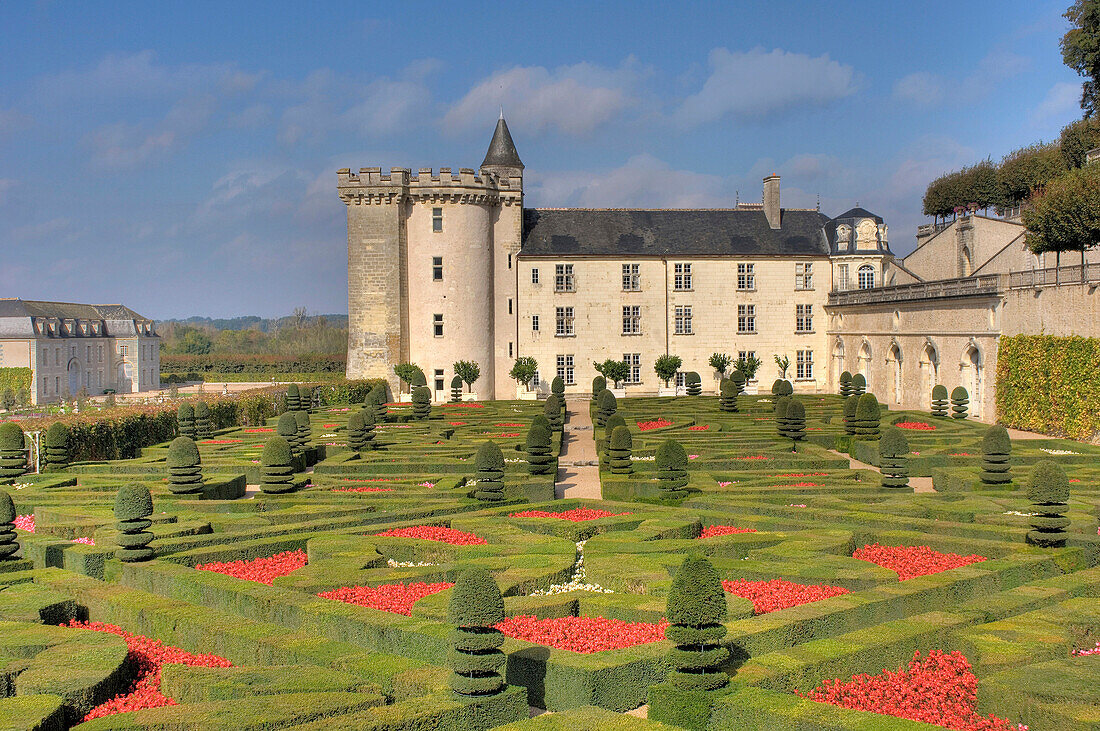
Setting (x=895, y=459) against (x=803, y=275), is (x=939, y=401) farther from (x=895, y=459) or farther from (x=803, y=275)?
(x=803, y=275)

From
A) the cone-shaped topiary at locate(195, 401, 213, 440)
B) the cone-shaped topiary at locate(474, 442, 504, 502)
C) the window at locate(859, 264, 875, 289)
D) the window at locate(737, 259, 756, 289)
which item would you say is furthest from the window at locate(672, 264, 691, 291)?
the cone-shaped topiary at locate(474, 442, 504, 502)

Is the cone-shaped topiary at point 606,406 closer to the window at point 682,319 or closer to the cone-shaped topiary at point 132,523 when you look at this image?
the cone-shaped topiary at point 132,523

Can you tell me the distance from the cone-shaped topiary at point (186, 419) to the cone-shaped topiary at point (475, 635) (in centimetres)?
2441

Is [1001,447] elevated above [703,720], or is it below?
above

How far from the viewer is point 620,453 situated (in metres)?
21.9

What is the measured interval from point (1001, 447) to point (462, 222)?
114 ft

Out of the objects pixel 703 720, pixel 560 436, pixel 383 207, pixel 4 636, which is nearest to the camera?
pixel 703 720

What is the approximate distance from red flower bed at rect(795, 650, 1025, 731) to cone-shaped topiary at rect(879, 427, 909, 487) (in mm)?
9811

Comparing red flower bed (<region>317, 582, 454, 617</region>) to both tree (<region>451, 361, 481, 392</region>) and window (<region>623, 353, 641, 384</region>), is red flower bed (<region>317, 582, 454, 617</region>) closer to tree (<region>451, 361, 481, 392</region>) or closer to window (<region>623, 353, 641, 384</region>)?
tree (<region>451, 361, 481, 392</region>)

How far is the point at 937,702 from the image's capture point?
944 cm

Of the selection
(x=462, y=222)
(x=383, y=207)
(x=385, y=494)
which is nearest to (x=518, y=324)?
(x=462, y=222)

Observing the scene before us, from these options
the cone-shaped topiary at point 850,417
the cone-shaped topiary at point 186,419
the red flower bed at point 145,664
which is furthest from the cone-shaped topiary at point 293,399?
the red flower bed at point 145,664

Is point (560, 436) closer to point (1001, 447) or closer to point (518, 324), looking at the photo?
point (1001, 447)

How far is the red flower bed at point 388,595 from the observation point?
12.2 meters
